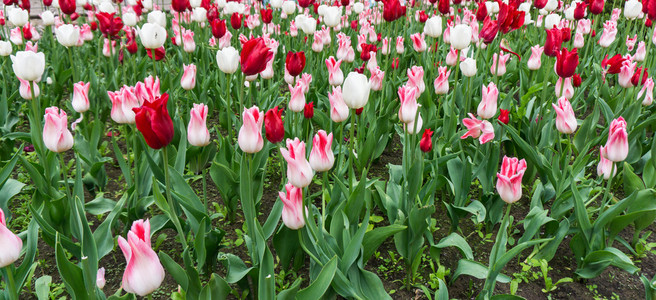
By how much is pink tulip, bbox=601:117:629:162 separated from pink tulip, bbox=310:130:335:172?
981 mm

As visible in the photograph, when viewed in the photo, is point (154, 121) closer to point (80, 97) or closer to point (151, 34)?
point (80, 97)

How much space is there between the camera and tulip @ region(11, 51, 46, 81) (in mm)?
1902

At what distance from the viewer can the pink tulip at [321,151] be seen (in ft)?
5.31

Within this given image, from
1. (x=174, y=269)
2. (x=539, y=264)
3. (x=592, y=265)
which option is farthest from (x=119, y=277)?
(x=592, y=265)

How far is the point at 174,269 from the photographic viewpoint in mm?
1585

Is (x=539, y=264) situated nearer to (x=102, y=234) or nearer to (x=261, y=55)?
(x=261, y=55)

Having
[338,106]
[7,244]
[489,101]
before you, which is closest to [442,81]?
[489,101]

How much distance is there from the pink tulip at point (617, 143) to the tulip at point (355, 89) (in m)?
0.86

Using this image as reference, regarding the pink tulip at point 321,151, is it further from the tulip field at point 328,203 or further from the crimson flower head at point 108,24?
the crimson flower head at point 108,24

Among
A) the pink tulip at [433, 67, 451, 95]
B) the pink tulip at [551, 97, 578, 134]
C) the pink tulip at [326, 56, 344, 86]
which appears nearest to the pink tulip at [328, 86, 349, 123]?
the pink tulip at [326, 56, 344, 86]

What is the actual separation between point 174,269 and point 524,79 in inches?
134

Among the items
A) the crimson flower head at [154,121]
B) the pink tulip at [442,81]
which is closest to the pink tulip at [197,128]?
the crimson flower head at [154,121]

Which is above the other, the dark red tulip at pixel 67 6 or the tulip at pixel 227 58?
the tulip at pixel 227 58

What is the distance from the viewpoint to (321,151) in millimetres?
1651
